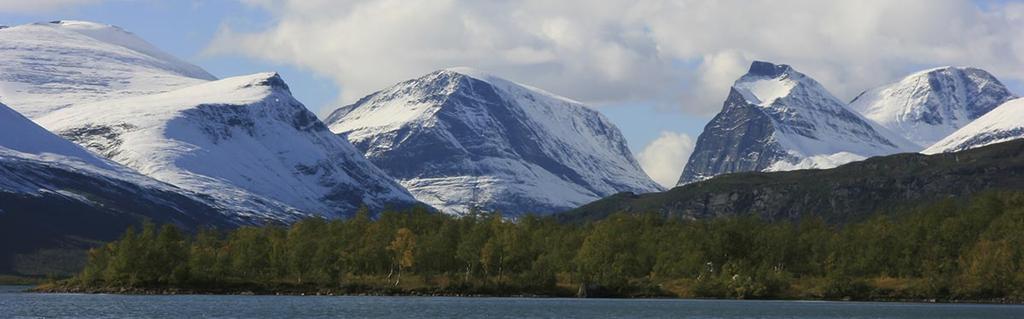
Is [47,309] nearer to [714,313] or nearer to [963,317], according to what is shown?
[714,313]

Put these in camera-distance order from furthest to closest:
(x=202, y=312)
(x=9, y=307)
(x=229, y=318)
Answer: (x=9, y=307)
(x=202, y=312)
(x=229, y=318)

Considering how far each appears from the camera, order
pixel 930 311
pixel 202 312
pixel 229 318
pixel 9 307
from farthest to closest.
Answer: pixel 930 311 → pixel 9 307 → pixel 202 312 → pixel 229 318

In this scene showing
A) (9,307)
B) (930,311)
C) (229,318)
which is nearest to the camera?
(229,318)

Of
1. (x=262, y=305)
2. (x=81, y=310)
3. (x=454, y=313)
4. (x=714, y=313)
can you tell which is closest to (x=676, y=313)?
(x=714, y=313)

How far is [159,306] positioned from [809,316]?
79596 millimetres

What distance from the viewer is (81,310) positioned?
17388cm

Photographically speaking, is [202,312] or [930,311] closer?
[202,312]

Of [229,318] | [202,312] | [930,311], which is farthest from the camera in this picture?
[930,311]

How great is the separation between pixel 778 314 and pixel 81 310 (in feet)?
275

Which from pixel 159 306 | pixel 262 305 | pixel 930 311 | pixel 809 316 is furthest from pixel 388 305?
pixel 930 311

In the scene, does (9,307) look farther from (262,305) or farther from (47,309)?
(262,305)

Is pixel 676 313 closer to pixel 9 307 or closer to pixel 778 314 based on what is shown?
pixel 778 314

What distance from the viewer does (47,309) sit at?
177 meters

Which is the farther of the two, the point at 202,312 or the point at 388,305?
the point at 388,305
